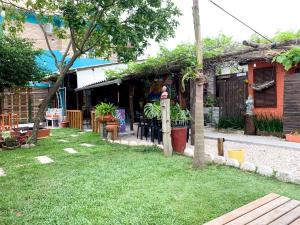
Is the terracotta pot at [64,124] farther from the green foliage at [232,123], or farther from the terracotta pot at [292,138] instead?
the terracotta pot at [292,138]

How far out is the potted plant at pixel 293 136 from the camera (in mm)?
9570

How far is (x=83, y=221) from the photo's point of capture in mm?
3670

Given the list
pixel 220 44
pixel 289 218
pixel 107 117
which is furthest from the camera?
pixel 220 44

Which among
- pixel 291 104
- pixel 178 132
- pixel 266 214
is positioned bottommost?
pixel 266 214

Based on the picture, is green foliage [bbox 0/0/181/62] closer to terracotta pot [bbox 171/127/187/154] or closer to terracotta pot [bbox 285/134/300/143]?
terracotta pot [bbox 171/127/187/154]

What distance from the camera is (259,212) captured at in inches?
138

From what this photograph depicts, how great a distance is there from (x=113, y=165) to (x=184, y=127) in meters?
2.67

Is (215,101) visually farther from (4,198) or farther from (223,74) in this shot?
(4,198)

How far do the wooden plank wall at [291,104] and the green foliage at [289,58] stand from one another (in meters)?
0.47

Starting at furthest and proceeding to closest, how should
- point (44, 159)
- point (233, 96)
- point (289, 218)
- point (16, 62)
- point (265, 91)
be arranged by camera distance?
1. point (233, 96)
2. point (16, 62)
3. point (265, 91)
4. point (44, 159)
5. point (289, 218)

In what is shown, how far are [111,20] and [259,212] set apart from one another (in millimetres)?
7273

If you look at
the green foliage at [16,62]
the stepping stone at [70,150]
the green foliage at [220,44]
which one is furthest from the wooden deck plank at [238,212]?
the green foliage at [16,62]

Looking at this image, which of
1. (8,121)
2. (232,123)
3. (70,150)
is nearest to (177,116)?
(70,150)

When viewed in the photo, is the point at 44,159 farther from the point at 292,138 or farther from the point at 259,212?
the point at 292,138
